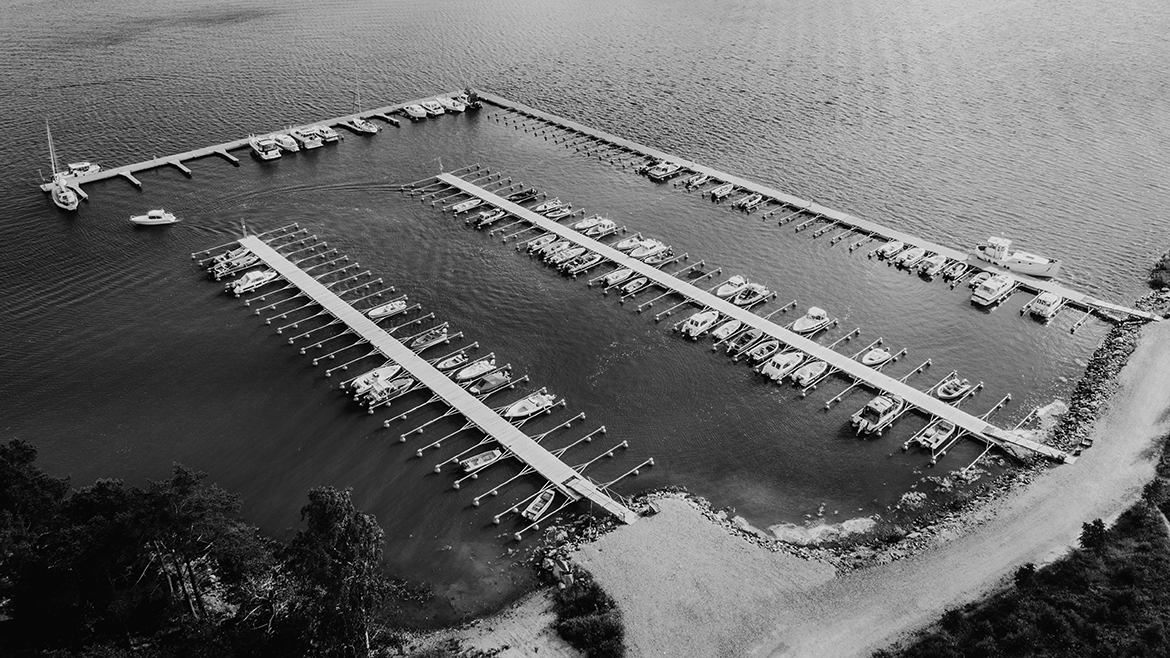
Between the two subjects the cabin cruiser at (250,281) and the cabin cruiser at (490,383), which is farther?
the cabin cruiser at (250,281)

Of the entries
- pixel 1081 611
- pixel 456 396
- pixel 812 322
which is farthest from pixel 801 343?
pixel 1081 611

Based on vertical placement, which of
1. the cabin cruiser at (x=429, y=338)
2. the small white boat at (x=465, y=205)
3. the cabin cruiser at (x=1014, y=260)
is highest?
the cabin cruiser at (x=1014, y=260)

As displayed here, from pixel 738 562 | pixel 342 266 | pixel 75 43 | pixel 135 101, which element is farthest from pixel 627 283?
pixel 75 43

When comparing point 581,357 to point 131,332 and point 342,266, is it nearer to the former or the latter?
point 342,266

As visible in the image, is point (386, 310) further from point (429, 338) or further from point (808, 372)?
point (808, 372)

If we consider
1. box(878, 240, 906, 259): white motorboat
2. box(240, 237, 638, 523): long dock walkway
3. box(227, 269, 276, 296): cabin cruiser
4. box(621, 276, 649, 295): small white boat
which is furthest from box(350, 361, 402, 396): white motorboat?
box(878, 240, 906, 259): white motorboat

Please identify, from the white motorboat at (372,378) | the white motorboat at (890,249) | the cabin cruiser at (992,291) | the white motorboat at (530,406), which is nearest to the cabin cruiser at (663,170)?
the white motorboat at (890,249)

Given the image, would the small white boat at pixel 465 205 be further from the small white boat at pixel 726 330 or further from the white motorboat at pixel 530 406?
the white motorboat at pixel 530 406
